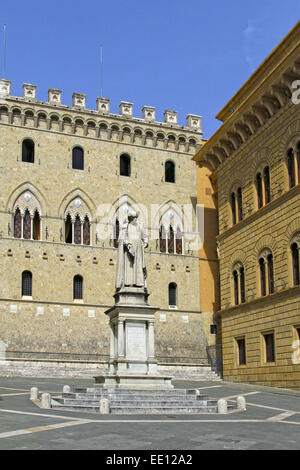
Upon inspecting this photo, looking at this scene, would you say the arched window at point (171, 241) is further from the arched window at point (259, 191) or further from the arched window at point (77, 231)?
the arched window at point (259, 191)

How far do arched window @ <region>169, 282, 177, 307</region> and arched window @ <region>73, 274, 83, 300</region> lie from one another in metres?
5.49

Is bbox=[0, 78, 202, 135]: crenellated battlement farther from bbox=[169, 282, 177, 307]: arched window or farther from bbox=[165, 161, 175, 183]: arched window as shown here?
bbox=[169, 282, 177, 307]: arched window

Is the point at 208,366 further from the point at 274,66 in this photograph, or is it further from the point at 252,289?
the point at 274,66

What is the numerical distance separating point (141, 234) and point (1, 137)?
19136mm

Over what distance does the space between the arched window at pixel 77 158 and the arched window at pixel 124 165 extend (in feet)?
8.37

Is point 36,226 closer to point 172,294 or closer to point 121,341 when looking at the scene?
point 172,294

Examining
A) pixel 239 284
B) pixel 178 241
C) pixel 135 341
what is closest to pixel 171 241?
pixel 178 241

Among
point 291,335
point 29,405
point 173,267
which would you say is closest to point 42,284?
point 173,267

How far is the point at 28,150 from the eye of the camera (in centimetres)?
3681

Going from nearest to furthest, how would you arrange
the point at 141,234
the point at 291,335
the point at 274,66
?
the point at 141,234 → the point at 291,335 → the point at 274,66

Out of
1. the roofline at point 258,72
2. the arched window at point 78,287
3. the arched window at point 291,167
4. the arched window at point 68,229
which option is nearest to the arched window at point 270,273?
the arched window at point 291,167

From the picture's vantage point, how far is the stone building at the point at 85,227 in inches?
1324

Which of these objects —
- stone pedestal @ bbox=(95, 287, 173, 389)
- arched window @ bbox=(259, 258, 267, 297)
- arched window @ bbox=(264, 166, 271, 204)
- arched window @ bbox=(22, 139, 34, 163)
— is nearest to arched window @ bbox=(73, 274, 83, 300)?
arched window @ bbox=(22, 139, 34, 163)
